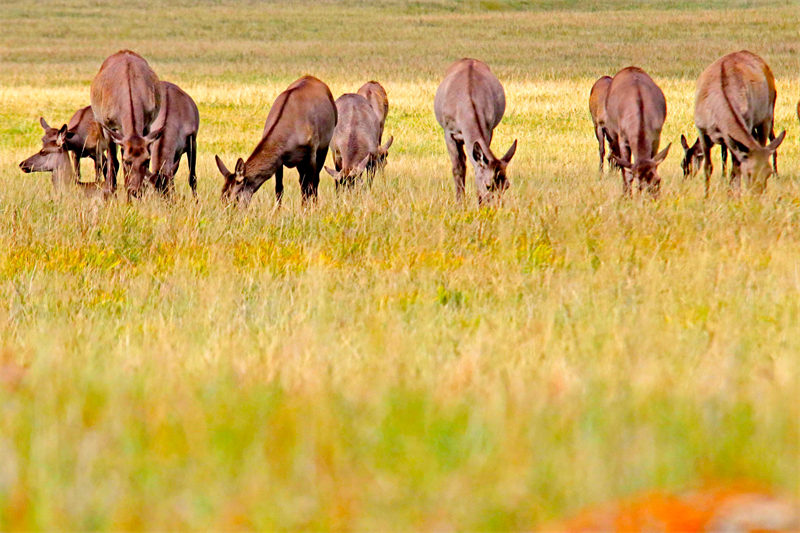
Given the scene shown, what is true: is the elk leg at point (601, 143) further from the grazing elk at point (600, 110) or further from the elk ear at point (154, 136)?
the elk ear at point (154, 136)

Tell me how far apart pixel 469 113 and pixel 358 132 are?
2.57m

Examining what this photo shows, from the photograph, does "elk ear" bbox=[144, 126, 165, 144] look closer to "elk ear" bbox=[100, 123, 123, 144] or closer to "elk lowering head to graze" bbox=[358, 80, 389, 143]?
"elk ear" bbox=[100, 123, 123, 144]

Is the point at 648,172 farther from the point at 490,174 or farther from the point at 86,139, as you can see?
the point at 86,139

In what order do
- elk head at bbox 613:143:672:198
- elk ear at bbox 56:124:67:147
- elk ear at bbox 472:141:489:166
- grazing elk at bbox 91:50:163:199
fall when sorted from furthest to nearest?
elk ear at bbox 56:124:67:147 → grazing elk at bbox 91:50:163:199 → elk ear at bbox 472:141:489:166 → elk head at bbox 613:143:672:198

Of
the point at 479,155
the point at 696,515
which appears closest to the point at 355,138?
the point at 479,155

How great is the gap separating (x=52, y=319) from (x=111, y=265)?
1841mm

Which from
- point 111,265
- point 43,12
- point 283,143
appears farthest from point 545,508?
point 43,12

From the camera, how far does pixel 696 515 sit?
2.76m

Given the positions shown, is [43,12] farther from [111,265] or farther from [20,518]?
[20,518]

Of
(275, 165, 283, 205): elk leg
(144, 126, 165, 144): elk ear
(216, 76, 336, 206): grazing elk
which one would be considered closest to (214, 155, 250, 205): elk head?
(216, 76, 336, 206): grazing elk

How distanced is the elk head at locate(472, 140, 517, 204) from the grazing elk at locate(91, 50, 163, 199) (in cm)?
382

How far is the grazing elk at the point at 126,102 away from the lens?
42.3 ft

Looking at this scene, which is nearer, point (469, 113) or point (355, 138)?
point (469, 113)

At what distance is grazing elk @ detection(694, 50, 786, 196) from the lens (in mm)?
12039
